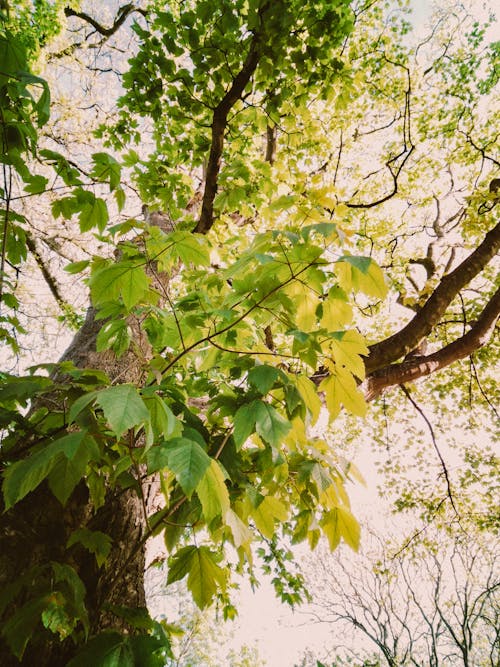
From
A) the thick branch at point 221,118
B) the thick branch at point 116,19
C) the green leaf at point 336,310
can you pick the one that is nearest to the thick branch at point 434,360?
the thick branch at point 221,118

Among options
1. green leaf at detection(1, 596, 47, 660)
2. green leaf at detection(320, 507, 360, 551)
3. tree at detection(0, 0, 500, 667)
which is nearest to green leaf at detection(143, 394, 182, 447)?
tree at detection(0, 0, 500, 667)

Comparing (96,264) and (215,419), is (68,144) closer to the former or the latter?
(96,264)

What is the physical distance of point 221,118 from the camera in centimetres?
263

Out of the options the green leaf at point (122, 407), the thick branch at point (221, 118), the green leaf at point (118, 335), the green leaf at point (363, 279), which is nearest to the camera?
the green leaf at point (122, 407)

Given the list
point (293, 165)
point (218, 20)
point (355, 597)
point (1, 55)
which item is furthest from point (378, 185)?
point (355, 597)

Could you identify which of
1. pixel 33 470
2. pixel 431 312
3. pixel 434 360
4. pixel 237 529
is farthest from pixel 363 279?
pixel 434 360

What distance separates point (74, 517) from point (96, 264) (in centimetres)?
118

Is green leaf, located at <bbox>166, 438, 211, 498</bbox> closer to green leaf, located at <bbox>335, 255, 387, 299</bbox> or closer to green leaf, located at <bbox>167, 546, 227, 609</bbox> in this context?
green leaf, located at <bbox>167, 546, 227, 609</bbox>

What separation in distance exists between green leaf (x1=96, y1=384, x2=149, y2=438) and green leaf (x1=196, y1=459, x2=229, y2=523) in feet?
0.80

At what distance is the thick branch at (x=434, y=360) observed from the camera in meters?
3.51

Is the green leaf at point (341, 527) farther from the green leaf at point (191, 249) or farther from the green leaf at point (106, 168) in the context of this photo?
the green leaf at point (106, 168)

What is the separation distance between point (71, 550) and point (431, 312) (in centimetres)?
332

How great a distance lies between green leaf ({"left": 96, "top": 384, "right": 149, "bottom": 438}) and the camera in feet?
2.27

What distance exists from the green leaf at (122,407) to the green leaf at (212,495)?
0.24m
